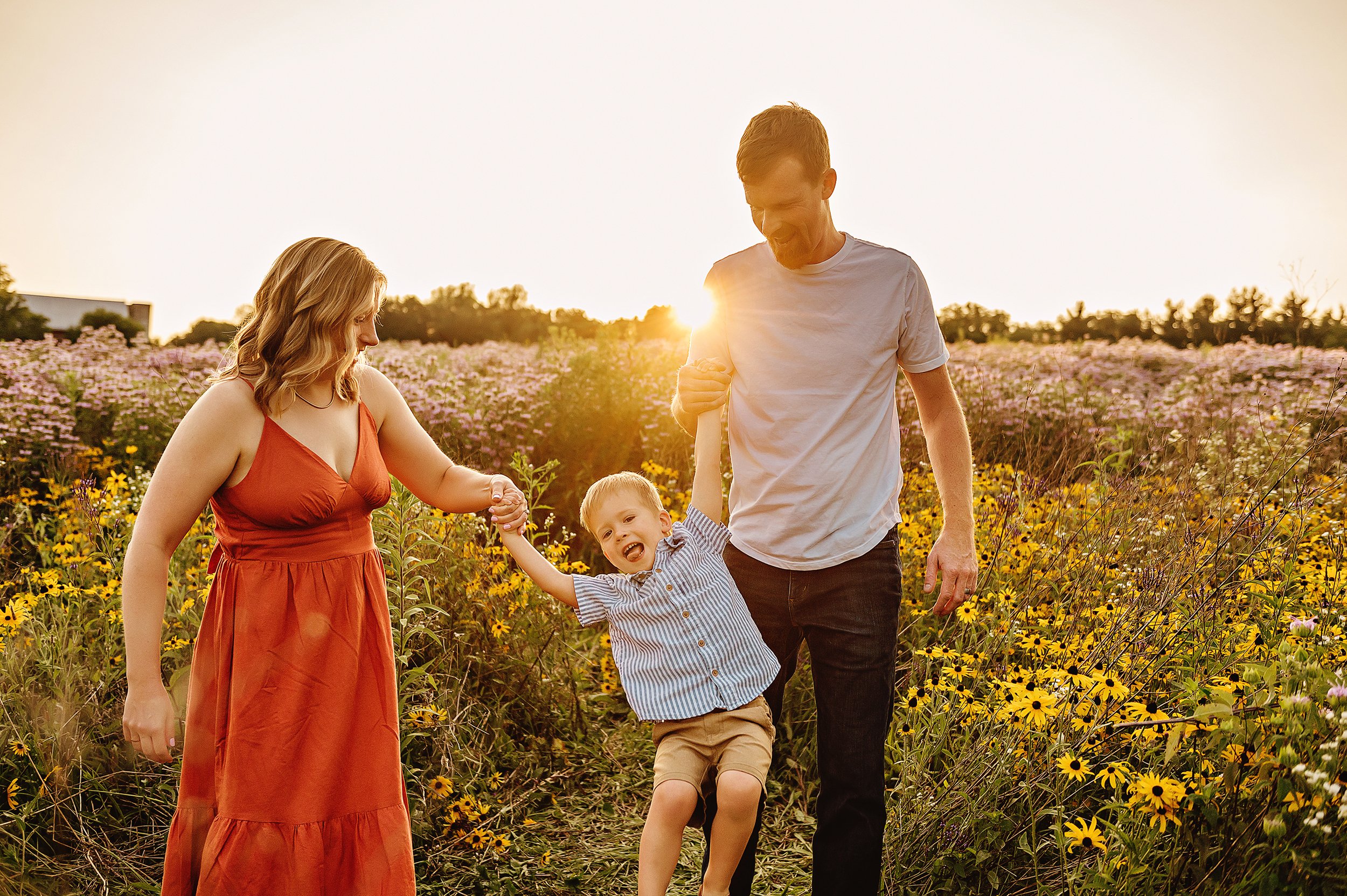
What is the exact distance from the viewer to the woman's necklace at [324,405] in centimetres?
190

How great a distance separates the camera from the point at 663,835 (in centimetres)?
189

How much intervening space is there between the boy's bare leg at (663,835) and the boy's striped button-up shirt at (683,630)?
0.54 ft

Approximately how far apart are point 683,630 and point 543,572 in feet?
1.24

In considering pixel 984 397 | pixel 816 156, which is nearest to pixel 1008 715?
pixel 816 156

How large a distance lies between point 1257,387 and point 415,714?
26.9 ft

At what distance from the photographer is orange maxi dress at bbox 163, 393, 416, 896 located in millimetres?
1778

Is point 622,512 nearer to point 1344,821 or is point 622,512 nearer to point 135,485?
point 1344,821

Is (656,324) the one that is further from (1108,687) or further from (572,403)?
(1108,687)

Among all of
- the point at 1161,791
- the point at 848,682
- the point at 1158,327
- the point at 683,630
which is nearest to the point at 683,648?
the point at 683,630

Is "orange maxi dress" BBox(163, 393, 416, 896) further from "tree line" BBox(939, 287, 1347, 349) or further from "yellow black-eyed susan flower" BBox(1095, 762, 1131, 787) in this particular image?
"tree line" BBox(939, 287, 1347, 349)

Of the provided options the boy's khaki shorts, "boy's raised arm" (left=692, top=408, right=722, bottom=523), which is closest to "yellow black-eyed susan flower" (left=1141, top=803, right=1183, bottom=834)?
the boy's khaki shorts

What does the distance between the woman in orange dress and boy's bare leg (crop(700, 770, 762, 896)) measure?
67cm

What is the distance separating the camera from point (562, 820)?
3295 mm

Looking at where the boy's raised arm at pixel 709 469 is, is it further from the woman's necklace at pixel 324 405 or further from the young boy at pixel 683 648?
the woman's necklace at pixel 324 405
